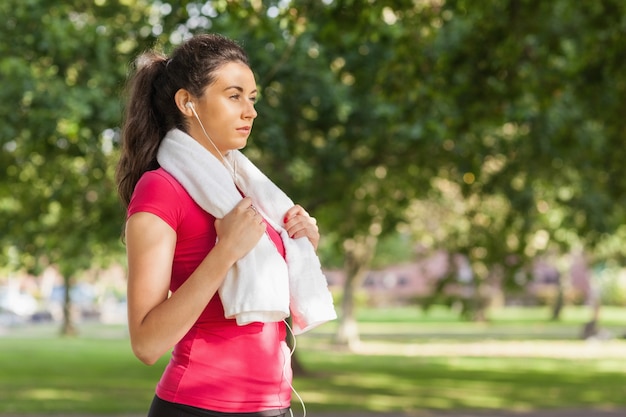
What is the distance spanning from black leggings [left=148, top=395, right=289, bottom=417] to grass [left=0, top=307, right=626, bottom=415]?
1182 cm

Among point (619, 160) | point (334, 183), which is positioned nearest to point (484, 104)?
point (619, 160)

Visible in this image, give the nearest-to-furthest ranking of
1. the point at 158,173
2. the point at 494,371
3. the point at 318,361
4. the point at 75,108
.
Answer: the point at 158,173
the point at 75,108
the point at 494,371
the point at 318,361

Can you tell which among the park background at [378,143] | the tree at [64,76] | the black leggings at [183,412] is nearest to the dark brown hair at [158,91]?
the black leggings at [183,412]

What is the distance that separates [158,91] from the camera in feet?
8.46

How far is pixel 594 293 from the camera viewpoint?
126 ft

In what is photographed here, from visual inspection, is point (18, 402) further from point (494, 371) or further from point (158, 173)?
point (158, 173)

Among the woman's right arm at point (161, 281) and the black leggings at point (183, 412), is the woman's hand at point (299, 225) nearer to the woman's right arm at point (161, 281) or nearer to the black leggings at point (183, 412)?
the woman's right arm at point (161, 281)

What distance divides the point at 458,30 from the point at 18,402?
8.16 meters

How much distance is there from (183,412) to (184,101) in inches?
27.6

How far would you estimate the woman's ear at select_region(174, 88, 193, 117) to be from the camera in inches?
98.7

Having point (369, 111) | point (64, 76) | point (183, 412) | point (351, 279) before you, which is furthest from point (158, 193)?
point (351, 279)

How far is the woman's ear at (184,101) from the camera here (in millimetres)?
2508

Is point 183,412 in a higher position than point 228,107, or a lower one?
lower

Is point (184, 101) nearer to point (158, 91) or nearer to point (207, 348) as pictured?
point (158, 91)
